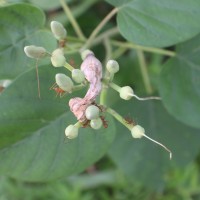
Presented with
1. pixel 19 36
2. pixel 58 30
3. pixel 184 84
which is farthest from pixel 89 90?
pixel 184 84

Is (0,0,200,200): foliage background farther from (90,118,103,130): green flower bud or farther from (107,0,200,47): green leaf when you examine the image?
(90,118,103,130): green flower bud

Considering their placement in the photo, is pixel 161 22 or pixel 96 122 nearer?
pixel 96 122

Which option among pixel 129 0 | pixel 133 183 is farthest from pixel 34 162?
pixel 133 183

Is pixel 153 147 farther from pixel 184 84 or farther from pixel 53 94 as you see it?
pixel 53 94

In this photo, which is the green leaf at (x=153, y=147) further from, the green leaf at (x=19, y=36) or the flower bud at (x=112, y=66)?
the flower bud at (x=112, y=66)

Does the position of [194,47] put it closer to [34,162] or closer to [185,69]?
[185,69]

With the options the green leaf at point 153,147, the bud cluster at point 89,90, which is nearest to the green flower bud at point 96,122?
the bud cluster at point 89,90
